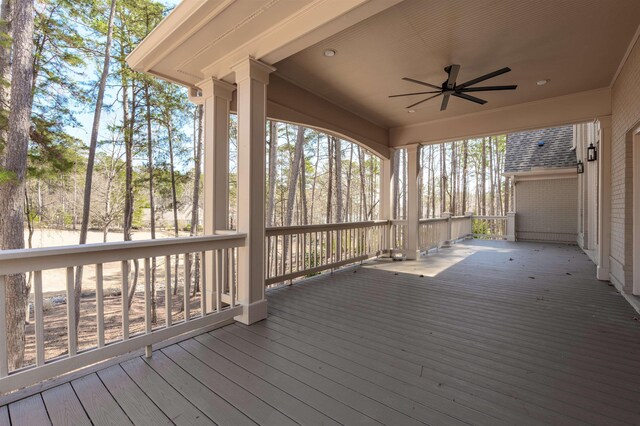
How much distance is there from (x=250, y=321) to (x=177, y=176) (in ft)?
25.8

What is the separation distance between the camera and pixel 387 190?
21.7 ft

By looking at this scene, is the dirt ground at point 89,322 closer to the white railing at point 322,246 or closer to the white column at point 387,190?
the white railing at point 322,246

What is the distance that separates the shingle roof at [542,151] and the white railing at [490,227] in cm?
193

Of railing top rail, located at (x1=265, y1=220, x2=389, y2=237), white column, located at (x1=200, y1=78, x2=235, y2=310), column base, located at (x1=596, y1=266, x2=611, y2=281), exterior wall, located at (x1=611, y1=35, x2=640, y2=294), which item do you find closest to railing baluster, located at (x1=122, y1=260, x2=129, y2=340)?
white column, located at (x1=200, y1=78, x2=235, y2=310)

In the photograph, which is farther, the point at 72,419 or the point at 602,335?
the point at 602,335

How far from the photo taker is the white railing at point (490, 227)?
1065cm

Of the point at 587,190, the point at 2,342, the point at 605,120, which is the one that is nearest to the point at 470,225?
the point at 587,190

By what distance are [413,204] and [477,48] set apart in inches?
144

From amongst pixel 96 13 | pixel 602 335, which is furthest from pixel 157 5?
pixel 602 335

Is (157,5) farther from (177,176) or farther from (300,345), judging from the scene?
(300,345)

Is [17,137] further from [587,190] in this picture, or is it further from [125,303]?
[587,190]

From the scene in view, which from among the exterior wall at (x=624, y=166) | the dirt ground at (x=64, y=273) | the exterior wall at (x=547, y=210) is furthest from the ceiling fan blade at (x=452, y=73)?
the dirt ground at (x=64, y=273)

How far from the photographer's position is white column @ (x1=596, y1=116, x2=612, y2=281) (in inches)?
173

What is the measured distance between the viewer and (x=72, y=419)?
5.13 ft
